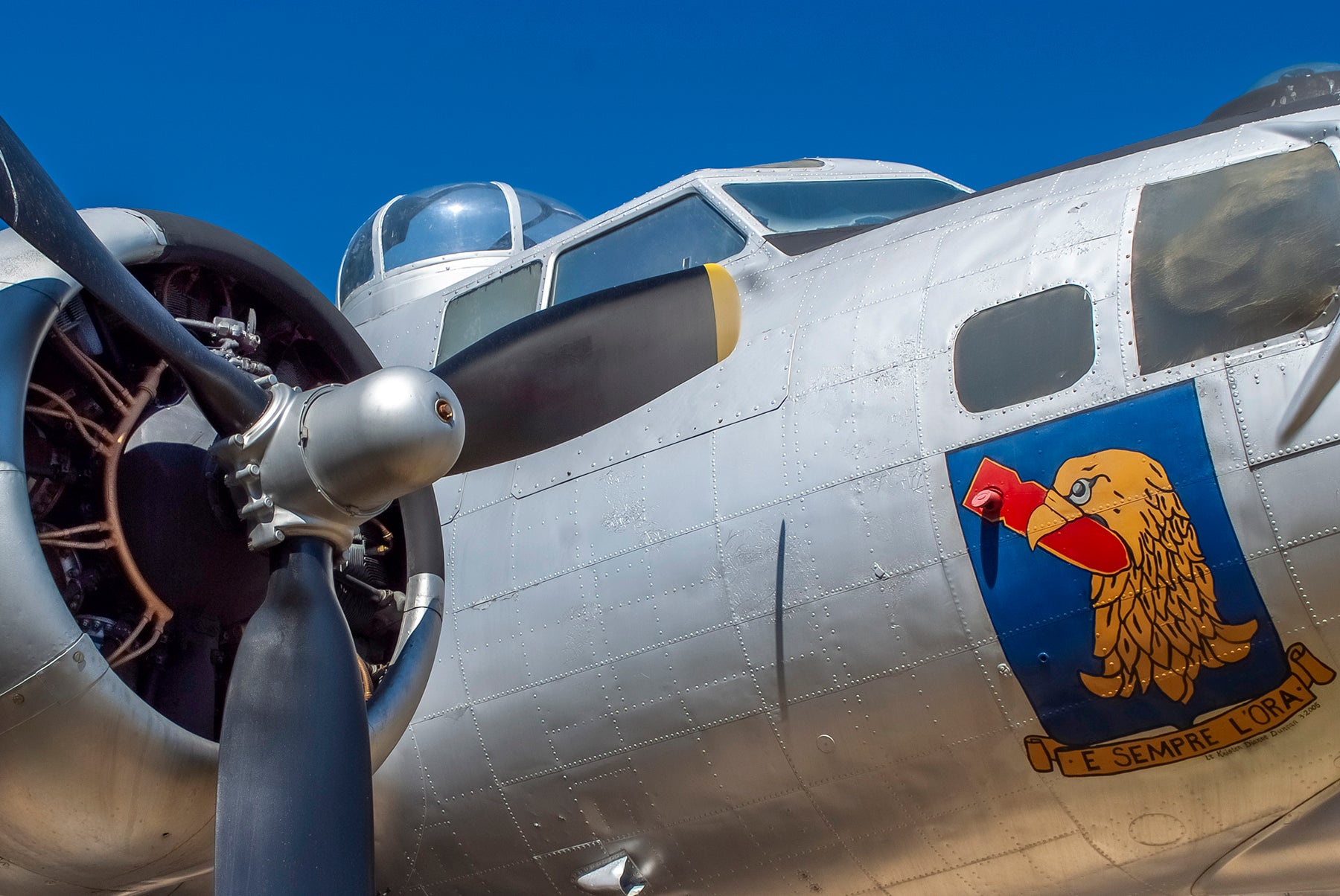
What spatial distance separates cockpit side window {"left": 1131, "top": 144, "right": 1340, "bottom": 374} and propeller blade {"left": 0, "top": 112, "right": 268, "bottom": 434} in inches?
162

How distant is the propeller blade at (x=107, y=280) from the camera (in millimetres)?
5875

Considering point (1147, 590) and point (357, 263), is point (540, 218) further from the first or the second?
point (1147, 590)

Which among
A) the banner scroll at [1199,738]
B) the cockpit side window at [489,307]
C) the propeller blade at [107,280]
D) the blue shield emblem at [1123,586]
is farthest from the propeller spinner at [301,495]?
the banner scroll at [1199,738]

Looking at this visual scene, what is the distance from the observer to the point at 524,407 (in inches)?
295

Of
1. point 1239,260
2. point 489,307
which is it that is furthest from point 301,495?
point 1239,260

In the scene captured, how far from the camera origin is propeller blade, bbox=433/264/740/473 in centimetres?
744

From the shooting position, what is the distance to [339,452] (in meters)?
6.21

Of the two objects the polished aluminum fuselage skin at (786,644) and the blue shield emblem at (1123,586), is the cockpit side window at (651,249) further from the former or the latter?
the blue shield emblem at (1123,586)

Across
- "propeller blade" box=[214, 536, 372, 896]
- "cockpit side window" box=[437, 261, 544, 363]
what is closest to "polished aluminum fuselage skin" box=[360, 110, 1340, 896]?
"cockpit side window" box=[437, 261, 544, 363]

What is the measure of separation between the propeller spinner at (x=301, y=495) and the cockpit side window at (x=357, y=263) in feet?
13.4

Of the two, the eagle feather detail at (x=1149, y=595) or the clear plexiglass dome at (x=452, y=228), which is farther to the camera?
the clear plexiglass dome at (x=452, y=228)

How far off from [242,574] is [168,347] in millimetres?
1426

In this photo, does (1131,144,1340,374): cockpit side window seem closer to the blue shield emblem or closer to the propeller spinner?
the blue shield emblem

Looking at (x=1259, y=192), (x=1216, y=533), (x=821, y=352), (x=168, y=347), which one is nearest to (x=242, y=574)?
(x=168, y=347)
